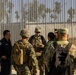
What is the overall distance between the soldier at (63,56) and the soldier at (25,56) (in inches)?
38.1

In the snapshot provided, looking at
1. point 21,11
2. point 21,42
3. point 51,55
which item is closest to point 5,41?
point 21,42

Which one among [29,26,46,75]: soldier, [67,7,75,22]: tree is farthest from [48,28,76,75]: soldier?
[67,7,75,22]: tree

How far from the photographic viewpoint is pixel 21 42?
586 cm

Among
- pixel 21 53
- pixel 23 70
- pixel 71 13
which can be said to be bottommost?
pixel 23 70

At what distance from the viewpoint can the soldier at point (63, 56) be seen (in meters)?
4.79

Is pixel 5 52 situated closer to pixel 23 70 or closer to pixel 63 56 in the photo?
pixel 23 70

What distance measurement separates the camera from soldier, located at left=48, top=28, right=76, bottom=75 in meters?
4.79

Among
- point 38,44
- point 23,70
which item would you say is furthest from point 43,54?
point 38,44

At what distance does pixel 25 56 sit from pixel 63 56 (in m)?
1.21

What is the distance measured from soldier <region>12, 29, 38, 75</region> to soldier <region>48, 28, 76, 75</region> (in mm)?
969

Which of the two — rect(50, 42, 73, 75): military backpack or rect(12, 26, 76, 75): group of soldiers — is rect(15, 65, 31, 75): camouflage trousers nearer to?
rect(12, 26, 76, 75): group of soldiers

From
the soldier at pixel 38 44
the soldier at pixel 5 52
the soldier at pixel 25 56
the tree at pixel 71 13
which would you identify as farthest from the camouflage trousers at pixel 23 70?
the tree at pixel 71 13

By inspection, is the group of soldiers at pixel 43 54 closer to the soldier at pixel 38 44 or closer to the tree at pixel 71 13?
the soldier at pixel 38 44

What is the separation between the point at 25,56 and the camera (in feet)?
19.3
